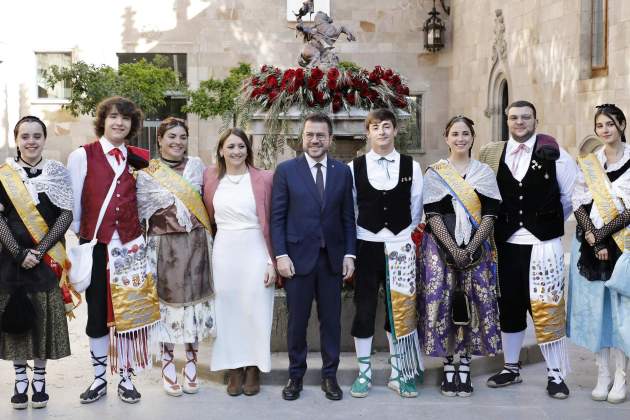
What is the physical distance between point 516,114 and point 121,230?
2495 millimetres

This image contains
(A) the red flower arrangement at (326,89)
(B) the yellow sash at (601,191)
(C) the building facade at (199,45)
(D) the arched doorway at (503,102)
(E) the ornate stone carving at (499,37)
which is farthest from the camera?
(C) the building facade at (199,45)

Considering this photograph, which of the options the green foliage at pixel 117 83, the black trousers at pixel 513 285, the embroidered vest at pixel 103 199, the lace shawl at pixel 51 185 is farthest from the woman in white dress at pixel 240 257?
the green foliage at pixel 117 83

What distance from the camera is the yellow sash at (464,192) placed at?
512 centimetres

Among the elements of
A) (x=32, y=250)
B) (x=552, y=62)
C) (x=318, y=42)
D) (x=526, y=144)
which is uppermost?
(x=552, y=62)

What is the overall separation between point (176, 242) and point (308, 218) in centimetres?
80

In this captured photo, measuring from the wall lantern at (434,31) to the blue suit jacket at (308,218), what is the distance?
14.2m

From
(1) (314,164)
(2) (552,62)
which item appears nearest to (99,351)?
(1) (314,164)

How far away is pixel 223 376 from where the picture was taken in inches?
218

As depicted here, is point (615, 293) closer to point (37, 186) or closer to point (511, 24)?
point (37, 186)

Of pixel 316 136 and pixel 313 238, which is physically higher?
pixel 316 136

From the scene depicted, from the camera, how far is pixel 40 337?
486cm

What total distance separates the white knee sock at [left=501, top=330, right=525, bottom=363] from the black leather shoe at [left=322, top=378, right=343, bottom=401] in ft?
3.66

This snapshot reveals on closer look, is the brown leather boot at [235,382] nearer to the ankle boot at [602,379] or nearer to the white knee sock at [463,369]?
the white knee sock at [463,369]

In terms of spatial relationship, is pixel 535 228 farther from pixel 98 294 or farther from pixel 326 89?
pixel 98 294
